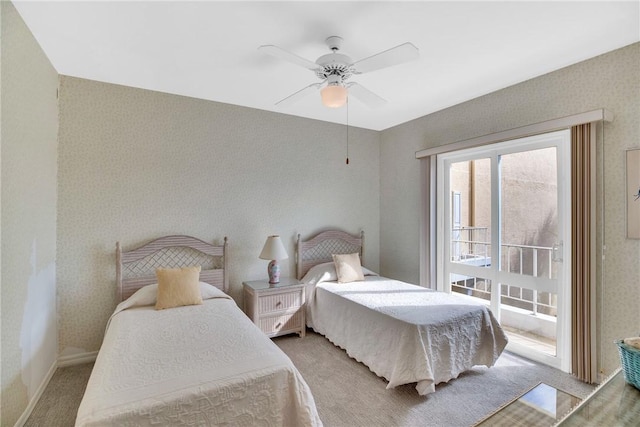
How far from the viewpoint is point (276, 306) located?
343 cm

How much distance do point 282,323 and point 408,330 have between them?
1.58 m

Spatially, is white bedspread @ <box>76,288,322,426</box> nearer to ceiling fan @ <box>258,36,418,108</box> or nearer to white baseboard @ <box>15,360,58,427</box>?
white baseboard @ <box>15,360,58,427</box>

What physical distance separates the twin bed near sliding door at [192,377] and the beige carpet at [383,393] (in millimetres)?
645

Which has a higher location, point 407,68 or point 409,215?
point 407,68

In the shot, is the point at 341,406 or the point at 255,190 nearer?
the point at 341,406

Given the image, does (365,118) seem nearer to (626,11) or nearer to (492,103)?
(492,103)

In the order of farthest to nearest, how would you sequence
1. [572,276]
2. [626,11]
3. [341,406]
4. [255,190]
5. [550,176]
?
[255,190]
[550,176]
[572,276]
[341,406]
[626,11]

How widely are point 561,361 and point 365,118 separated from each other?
11.0 ft

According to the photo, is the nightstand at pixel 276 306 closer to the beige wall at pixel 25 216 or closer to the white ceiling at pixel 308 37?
the beige wall at pixel 25 216

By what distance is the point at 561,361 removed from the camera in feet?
9.04

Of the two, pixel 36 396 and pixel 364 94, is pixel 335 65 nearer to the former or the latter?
pixel 364 94

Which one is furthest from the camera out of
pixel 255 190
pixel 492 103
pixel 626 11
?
pixel 255 190

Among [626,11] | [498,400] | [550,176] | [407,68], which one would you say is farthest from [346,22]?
[498,400]

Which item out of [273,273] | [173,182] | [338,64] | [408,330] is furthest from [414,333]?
[173,182]
